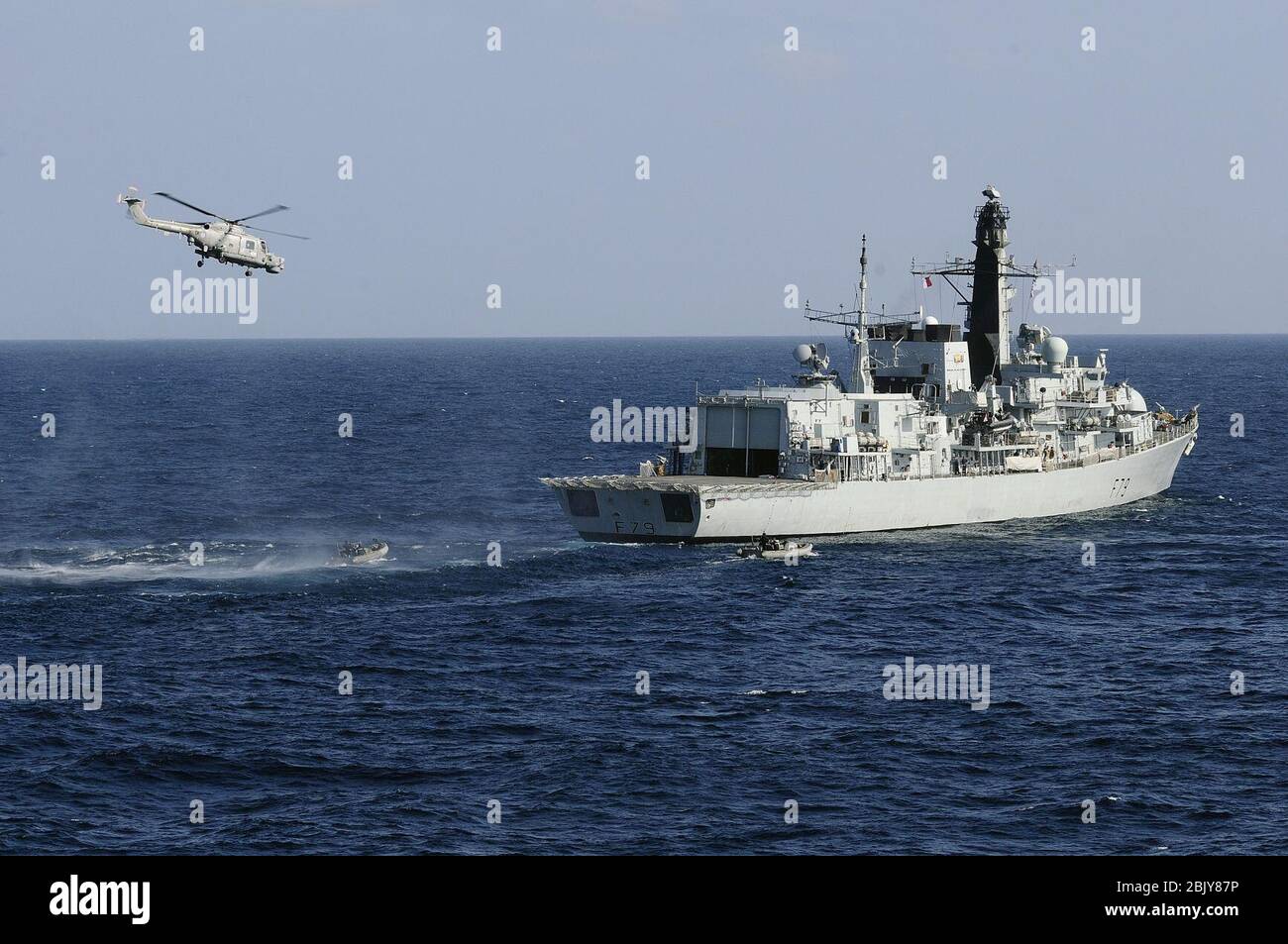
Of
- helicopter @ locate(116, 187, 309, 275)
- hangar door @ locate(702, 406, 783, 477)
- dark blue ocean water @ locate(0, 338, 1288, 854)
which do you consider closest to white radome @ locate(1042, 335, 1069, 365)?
dark blue ocean water @ locate(0, 338, 1288, 854)

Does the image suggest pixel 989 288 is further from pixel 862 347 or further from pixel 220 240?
pixel 220 240

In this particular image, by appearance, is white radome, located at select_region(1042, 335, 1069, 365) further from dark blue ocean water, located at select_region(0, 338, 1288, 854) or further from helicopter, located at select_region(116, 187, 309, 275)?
helicopter, located at select_region(116, 187, 309, 275)

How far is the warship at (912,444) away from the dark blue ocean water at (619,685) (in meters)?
2.21

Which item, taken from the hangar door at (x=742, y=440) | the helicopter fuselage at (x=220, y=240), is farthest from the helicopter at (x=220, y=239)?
the hangar door at (x=742, y=440)

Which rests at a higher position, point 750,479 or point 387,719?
point 750,479

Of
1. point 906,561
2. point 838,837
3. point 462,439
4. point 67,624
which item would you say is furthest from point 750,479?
point 462,439

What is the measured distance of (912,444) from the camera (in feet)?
283

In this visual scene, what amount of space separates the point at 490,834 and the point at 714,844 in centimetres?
557

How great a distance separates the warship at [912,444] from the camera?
78.1m

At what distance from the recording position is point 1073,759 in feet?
142

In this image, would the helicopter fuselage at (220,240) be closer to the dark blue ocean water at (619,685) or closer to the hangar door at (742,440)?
the dark blue ocean water at (619,685)
